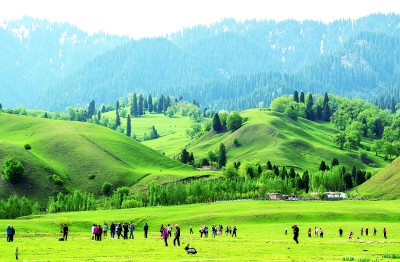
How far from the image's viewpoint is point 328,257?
2889 inches

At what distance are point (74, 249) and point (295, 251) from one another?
26.5 meters

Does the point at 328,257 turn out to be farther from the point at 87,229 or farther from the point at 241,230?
the point at 87,229

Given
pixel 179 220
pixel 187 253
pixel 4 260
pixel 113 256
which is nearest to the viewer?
pixel 4 260

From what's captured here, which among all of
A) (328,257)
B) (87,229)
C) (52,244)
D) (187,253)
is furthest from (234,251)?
(87,229)

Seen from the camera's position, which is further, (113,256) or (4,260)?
(113,256)

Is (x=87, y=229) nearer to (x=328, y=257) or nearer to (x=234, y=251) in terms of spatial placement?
(x=234, y=251)

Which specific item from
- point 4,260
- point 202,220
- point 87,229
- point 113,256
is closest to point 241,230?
point 202,220

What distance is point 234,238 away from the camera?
10869 cm

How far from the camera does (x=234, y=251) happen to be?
79438mm

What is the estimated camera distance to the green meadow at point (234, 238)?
7326 centimetres

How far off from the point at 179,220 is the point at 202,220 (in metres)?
5.61

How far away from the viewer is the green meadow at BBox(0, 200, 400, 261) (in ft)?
240

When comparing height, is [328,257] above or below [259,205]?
below

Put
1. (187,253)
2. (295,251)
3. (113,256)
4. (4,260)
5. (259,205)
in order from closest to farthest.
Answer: (4,260)
(113,256)
(187,253)
(295,251)
(259,205)
